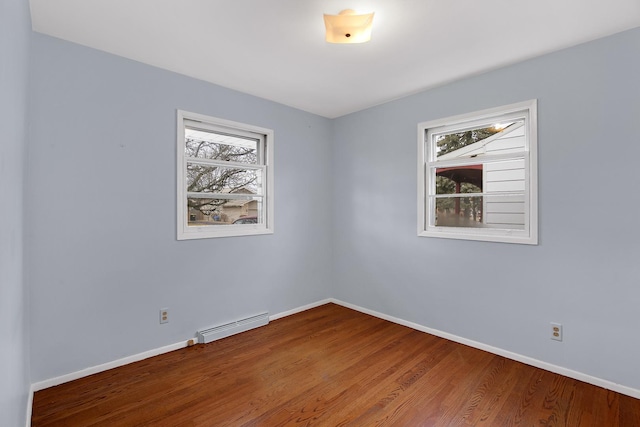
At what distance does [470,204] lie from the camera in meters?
3.07

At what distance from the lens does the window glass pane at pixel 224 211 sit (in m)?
3.05

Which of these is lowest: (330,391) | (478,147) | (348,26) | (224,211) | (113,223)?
(330,391)

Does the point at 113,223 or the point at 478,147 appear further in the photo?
the point at 478,147

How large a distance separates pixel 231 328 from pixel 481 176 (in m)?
2.89

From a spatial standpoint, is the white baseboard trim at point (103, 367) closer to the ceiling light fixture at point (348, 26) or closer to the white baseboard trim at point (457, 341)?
the white baseboard trim at point (457, 341)

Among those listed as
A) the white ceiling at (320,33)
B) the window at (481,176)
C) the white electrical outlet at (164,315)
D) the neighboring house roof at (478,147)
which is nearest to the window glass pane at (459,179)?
the window at (481,176)

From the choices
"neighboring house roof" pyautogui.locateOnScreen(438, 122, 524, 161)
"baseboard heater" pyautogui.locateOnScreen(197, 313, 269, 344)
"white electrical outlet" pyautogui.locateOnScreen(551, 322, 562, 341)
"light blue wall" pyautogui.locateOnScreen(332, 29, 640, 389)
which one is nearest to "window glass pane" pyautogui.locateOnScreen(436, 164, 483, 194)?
"neighboring house roof" pyautogui.locateOnScreen(438, 122, 524, 161)

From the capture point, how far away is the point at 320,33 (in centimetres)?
220

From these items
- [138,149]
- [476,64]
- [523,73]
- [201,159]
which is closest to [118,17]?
[138,149]

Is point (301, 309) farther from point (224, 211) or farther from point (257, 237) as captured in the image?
point (224, 211)

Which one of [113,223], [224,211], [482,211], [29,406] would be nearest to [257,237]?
[224,211]

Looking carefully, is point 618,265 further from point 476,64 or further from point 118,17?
point 118,17

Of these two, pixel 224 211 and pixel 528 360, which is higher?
Result: pixel 224 211

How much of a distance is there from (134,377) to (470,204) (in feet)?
10.8
